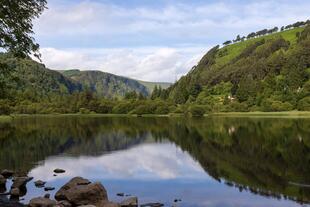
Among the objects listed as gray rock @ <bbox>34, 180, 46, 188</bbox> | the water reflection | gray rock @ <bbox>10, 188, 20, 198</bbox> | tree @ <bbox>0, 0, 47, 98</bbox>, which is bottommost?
the water reflection

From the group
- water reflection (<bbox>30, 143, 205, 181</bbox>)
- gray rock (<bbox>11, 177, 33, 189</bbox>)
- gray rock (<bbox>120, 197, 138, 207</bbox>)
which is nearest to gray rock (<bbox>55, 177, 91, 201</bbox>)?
gray rock (<bbox>120, 197, 138, 207</bbox>)

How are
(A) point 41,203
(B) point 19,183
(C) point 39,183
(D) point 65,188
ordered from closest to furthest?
(A) point 41,203 < (D) point 65,188 < (B) point 19,183 < (C) point 39,183

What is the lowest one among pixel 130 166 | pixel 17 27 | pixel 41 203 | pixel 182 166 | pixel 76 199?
pixel 130 166

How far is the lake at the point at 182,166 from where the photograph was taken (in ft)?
134

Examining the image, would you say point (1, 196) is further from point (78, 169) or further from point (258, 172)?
point (258, 172)

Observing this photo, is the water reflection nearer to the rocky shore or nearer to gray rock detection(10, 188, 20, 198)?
gray rock detection(10, 188, 20, 198)

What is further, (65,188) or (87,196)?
(65,188)

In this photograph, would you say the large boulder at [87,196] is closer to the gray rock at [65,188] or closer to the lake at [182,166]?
the gray rock at [65,188]

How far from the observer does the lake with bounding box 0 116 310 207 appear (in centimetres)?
4081

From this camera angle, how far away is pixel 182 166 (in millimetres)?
60812

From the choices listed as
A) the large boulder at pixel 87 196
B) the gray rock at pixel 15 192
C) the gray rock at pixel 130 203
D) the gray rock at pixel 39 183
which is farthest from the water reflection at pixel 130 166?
the large boulder at pixel 87 196

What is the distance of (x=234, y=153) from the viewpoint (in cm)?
7325

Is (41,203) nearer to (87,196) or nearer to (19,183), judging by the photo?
(87,196)

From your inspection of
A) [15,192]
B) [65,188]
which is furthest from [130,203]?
[15,192]
